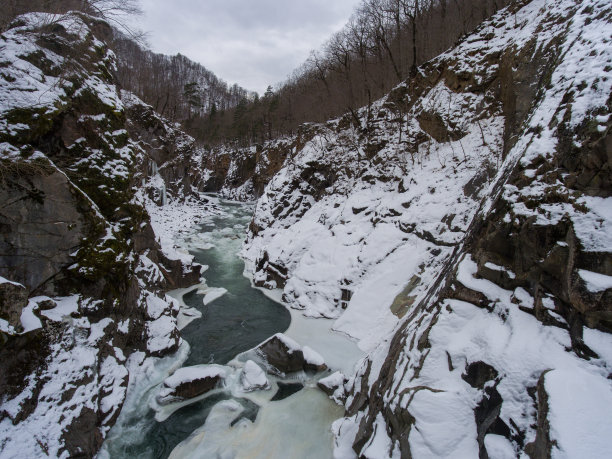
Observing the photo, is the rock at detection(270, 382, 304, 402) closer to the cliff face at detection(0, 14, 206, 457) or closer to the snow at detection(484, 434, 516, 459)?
the cliff face at detection(0, 14, 206, 457)

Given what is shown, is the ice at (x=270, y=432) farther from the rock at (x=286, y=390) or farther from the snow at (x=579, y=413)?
the snow at (x=579, y=413)

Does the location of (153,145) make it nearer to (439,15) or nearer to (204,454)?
(439,15)

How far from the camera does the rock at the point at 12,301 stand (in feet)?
17.3

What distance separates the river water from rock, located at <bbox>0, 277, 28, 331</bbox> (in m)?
3.11

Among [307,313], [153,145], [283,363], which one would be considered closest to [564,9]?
[307,313]

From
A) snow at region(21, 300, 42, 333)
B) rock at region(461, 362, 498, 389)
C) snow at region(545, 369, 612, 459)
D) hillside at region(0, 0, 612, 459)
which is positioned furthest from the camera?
snow at region(21, 300, 42, 333)

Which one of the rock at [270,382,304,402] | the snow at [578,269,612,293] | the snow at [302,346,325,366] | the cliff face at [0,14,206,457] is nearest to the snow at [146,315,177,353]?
the cliff face at [0,14,206,457]

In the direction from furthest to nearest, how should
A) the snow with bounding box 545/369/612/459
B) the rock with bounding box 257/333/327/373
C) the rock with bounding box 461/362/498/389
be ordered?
the rock with bounding box 257/333/327/373, the rock with bounding box 461/362/498/389, the snow with bounding box 545/369/612/459

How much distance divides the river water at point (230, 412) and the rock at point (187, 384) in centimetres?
24

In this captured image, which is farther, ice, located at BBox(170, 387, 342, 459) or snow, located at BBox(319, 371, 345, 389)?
snow, located at BBox(319, 371, 345, 389)

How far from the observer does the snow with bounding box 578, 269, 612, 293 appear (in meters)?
3.51

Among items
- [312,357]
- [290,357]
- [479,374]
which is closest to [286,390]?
[290,357]

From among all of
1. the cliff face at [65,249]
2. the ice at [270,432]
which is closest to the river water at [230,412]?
the ice at [270,432]

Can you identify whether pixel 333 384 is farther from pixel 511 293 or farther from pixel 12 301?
pixel 12 301
